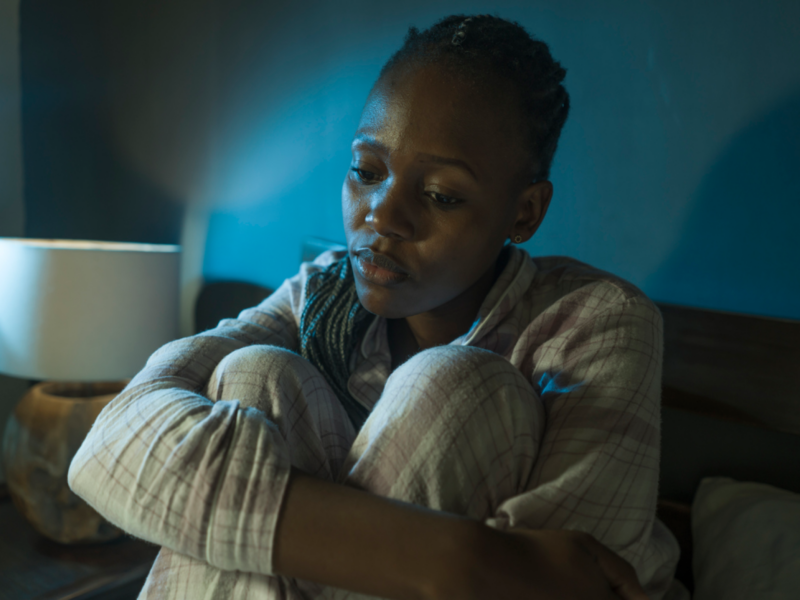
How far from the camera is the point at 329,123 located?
1.49m

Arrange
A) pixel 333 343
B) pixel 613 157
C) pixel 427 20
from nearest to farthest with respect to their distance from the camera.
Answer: pixel 333 343 < pixel 613 157 < pixel 427 20

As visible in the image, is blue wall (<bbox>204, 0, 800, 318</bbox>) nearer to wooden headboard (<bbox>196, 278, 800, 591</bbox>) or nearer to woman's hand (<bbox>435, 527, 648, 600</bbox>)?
wooden headboard (<bbox>196, 278, 800, 591</bbox>)

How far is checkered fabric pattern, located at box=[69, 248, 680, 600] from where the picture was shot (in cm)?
50

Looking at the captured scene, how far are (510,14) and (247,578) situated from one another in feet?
3.82

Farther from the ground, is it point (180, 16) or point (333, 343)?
point (180, 16)

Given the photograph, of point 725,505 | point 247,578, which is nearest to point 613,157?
point 725,505

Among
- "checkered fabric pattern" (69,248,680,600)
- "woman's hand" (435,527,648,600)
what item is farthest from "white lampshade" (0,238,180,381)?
"woman's hand" (435,527,648,600)

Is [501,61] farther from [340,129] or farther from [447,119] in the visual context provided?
[340,129]

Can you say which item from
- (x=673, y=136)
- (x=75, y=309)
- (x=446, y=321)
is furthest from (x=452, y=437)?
(x=75, y=309)

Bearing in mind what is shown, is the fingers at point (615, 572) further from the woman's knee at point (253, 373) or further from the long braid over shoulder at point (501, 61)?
the long braid over shoulder at point (501, 61)

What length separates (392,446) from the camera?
0.54 metres

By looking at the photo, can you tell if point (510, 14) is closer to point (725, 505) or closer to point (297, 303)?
point (297, 303)

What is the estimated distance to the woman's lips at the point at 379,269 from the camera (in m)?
0.73

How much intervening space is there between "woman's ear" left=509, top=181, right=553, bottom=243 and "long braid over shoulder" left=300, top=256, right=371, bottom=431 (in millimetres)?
263
